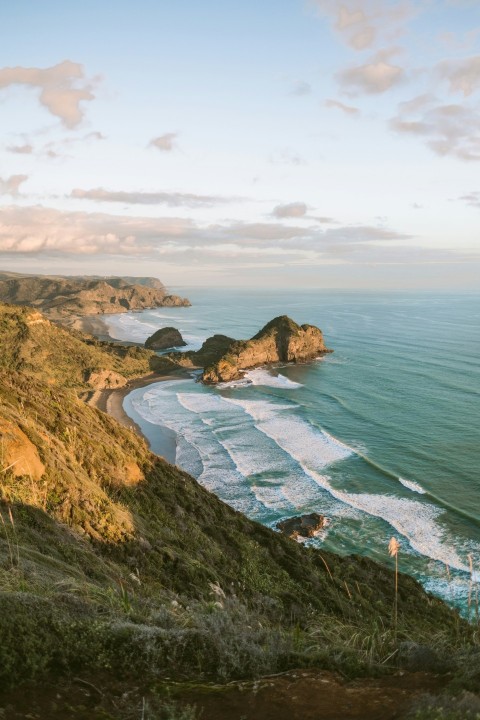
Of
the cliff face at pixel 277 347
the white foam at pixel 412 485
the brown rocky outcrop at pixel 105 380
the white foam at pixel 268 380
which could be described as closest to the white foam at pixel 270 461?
the white foam at pixel 412 485

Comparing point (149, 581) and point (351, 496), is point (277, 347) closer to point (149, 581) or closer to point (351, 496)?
point (351, 496)

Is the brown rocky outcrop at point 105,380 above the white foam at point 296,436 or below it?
above

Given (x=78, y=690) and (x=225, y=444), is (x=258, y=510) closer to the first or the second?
(x=225, y=444)

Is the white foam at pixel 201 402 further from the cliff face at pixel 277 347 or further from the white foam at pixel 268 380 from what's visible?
the cliff face at pixel 277 347

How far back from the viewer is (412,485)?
3653cm

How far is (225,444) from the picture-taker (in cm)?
4672

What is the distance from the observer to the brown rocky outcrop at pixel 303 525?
97.7 ft

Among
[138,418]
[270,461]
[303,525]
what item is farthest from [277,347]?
[303,525]

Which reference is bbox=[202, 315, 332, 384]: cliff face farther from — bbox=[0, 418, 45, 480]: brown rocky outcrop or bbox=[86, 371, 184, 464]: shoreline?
bbox=[0, 418, 45, 480]: brown rocky outcrop

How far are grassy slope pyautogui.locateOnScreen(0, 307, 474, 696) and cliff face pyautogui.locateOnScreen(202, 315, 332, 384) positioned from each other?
59.9m

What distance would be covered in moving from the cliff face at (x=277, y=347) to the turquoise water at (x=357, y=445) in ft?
12.5

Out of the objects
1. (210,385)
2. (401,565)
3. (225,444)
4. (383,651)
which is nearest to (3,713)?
(383,651)

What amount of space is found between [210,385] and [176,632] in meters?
68.6

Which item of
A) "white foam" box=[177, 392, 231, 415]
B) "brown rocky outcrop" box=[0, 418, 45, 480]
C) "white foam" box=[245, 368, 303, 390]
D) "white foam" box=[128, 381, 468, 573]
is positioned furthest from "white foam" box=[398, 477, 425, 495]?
"white foam" box=[245, 368, 303, 390]
